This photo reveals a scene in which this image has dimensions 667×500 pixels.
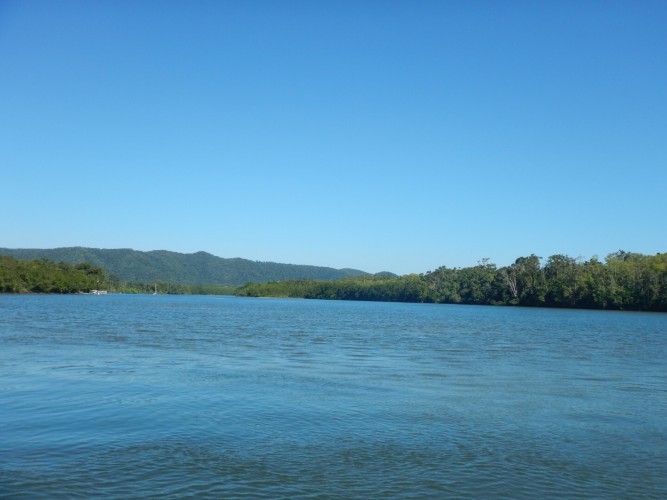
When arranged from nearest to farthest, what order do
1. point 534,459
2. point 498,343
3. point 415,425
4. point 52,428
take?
point 534,459
point 52,428
point 415,425
point 498,343

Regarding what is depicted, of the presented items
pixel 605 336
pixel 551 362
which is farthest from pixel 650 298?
pixel 551 362

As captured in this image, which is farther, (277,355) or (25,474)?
(277,355)

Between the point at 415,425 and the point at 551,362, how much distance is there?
1771 centimetres

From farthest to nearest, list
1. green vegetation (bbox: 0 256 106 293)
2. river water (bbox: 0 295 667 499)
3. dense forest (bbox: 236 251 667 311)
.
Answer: green vegetation (bbox: 0 256 106 293) < dense forest (bbox: 236 251 667 311) < river water (bbox: 0 295 667 499)

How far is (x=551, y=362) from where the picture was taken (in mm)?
30375

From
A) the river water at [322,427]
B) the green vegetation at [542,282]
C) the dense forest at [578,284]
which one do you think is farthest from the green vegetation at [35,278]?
the river water at [322,427]

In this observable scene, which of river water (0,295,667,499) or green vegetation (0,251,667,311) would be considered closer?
river water (0,295,667,499)

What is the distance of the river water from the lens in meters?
10.7

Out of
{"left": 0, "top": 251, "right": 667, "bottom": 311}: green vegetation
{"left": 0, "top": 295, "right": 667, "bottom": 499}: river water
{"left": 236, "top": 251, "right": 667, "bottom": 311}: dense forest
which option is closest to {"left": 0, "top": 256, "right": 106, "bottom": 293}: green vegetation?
{"left": 0, "top": 251, "right": 667, "bottom": 311}: green vegetation

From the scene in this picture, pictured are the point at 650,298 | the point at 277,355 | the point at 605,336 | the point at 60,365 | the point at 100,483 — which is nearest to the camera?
the point at 100,483

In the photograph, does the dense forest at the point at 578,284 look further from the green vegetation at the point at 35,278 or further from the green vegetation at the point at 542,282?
the green vegetation at the point at 35,278

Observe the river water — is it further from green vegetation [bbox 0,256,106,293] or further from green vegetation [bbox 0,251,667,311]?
green vegetation [bbox 0,256,106,293]

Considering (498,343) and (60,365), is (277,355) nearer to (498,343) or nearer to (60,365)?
(60,365)

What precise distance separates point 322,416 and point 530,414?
5735mm
